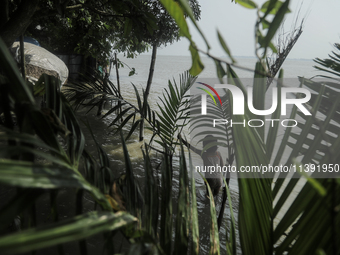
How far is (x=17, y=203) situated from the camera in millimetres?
362

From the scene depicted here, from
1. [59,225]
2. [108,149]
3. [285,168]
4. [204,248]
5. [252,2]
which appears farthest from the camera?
[108,149]

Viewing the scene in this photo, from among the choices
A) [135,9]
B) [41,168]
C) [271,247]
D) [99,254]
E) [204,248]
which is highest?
[135,9]

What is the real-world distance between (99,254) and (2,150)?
1.97 metres

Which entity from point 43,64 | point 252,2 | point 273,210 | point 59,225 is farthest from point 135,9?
point 43,64

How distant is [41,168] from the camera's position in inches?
13.4

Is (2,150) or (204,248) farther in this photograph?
(204,248)

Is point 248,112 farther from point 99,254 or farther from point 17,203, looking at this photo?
point 99,254

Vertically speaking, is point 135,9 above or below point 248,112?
above

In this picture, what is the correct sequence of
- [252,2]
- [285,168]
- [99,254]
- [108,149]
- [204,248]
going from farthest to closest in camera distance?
[108,149] < [204,248] < [99,254] < [285,168] < [252,2]

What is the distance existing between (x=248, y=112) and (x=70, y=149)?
43 cm

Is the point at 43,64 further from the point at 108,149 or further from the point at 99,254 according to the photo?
the point at 99,254

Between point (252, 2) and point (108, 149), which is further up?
point (252, 2)

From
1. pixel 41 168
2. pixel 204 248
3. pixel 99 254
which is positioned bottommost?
pixel 204 248

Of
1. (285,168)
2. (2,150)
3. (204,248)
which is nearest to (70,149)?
(2,150)
